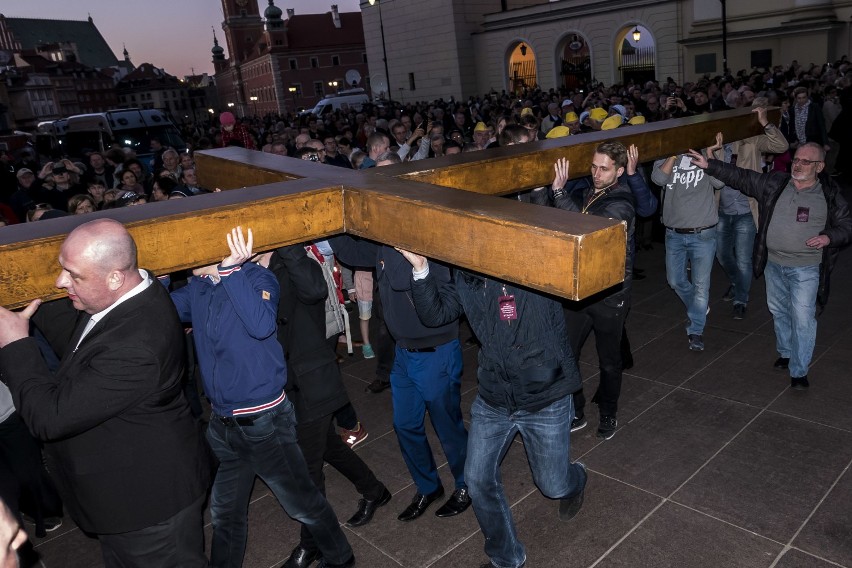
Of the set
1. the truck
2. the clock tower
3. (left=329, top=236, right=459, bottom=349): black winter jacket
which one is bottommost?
(left=329, top=236, right=459, bottom=349): black winter jacket

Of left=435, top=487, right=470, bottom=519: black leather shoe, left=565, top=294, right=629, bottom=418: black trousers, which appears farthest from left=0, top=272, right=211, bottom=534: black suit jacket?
left=565, top=294, right=629, bottom=418: black trousers

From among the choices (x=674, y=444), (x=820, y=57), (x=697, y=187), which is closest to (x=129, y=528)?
(x=674, y=444)

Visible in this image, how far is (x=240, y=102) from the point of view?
109 m

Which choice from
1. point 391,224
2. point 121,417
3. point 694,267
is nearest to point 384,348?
point 694,267

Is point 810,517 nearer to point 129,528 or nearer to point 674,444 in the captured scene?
point 674,444

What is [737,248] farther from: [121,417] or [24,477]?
[24,477]

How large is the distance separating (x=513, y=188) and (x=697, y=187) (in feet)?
13.1

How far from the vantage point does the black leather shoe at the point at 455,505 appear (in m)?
4.00

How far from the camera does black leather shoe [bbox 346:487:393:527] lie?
13.3 ft

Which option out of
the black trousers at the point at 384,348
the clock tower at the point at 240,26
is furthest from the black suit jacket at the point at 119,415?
the clock tower at the point at 240,26

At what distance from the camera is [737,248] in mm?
6578

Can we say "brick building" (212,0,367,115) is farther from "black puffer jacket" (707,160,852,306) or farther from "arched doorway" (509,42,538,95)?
"black puffer jacket" (707,160,852,306)

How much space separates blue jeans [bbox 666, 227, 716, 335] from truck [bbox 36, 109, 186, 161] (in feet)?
46.4

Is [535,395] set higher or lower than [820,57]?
lower
